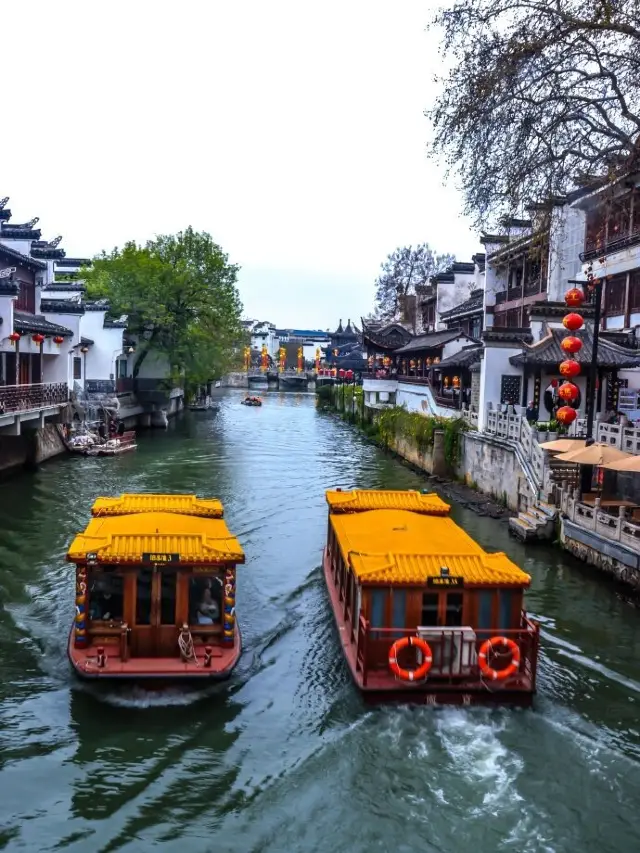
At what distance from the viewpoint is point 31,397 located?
101 ft

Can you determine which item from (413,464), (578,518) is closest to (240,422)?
(413,464)

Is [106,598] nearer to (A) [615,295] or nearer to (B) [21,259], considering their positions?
(A) [615,295]

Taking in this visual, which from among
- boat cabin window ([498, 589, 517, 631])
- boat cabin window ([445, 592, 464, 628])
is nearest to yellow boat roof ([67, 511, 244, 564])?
boat cabin window ([445, 592, 464, 628])

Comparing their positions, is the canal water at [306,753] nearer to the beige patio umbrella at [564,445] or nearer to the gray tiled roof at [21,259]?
the beige patio umbrella at [564,445]

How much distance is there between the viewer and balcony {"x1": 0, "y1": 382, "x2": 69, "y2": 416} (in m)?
28.0

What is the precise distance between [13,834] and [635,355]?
2389cm

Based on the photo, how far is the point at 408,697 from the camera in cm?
1078

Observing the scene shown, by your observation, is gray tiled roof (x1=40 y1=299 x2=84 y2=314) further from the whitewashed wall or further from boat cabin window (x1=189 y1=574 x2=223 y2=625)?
boat cabin window (x1=189 y1=574 x2=223 y2=625)

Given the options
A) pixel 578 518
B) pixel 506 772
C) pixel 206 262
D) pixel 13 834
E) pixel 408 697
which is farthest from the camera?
pixel 206 262

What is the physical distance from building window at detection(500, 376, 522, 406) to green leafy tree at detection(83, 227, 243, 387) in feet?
79.5

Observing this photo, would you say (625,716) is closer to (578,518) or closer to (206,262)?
(578,518)

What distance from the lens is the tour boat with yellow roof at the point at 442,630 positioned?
35.3 feet

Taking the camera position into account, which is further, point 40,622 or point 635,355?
point 635,355

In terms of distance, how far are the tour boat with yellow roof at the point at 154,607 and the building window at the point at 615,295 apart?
21580 millimetres
